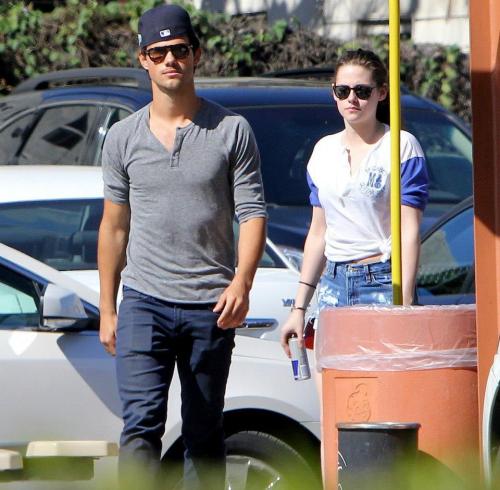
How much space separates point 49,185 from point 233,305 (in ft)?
7.23

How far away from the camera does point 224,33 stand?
14.6 m

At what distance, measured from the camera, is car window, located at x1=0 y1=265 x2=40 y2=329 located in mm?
5945

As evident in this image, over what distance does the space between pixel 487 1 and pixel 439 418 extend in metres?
1.36

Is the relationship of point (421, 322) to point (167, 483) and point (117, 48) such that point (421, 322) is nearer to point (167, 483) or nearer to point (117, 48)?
point (167, 483)

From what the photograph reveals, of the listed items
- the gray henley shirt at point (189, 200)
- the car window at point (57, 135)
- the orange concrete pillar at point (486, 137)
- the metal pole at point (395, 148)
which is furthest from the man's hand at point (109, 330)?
the car window at point (57, 135)

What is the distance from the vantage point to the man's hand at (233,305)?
203 inches

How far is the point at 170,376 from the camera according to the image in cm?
533

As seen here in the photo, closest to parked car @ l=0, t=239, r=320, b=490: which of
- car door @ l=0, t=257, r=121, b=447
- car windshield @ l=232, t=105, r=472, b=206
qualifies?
car door @ l=0, t=257, r=121, b=447

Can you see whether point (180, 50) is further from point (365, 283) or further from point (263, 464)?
point (263, 464)

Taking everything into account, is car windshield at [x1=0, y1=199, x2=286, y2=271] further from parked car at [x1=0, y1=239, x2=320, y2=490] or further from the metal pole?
the metal pole

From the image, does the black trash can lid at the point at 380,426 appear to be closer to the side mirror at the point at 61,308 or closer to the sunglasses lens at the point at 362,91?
the sunglasses lens at the point at 362,91

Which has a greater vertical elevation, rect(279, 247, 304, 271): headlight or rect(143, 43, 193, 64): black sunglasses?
rect(143, 43, 193, 64): black sunglasses

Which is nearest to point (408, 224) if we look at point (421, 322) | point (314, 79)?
point (421, 322)

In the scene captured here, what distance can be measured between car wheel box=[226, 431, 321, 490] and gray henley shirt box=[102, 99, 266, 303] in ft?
2.53
